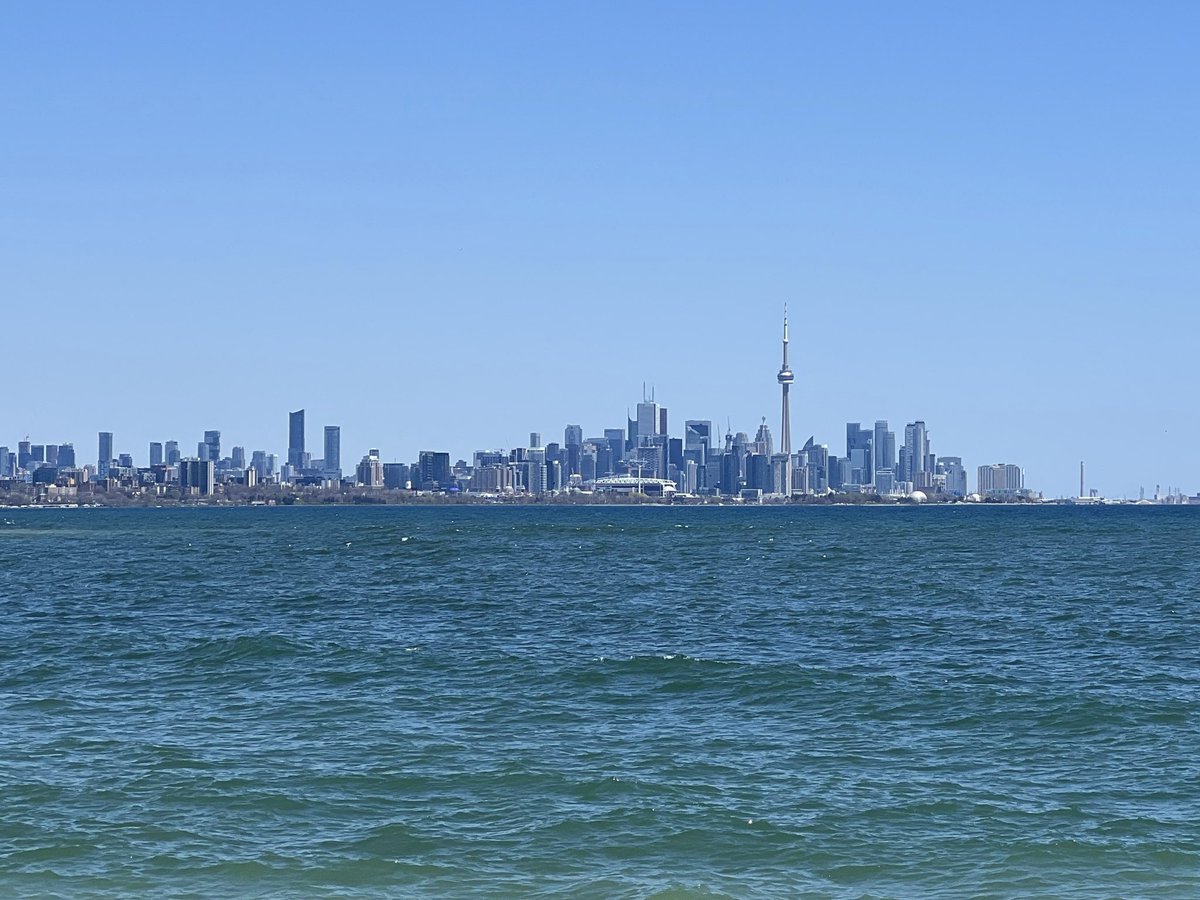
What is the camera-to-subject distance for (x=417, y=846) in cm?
2345

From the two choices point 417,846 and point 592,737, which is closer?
point 417,846

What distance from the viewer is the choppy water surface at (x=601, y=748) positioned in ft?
73.8

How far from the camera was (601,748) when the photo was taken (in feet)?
102

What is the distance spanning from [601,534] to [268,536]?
1557 inches

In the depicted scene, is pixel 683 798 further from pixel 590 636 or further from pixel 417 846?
pixel 590 636

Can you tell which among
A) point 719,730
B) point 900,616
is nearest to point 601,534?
point 900,616

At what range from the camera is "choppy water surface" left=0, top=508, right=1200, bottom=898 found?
2248 centimetres

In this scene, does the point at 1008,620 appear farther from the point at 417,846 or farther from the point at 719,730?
the point at 417,846

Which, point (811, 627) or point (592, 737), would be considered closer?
point (592, 737)

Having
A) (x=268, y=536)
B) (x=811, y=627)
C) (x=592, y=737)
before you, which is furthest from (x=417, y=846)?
A: (x=268, y=536)

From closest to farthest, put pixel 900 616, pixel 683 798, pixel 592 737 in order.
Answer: pixel 683 798 → pixel 592 737 → pixel 900 616

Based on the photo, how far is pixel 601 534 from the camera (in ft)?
596

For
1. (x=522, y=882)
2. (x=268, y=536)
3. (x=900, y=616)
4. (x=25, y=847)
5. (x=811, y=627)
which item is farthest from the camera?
(x=268, y=536)

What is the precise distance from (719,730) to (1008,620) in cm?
2974
